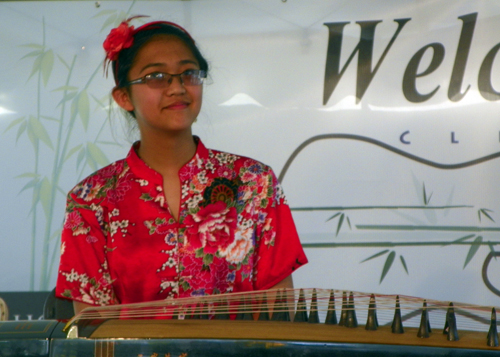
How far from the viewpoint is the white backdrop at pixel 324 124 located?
2777mm

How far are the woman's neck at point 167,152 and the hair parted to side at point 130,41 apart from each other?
182 mm

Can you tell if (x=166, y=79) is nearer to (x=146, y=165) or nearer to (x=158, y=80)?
(x=158, y=80)

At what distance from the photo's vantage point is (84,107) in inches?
118

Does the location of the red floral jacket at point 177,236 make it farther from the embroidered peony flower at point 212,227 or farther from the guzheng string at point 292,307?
the guzheng string at point 292,307

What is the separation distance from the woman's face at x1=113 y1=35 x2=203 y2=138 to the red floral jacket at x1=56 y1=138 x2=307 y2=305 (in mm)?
146

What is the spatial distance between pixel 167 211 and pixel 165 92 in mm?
311

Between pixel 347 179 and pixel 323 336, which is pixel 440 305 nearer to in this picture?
pixel 323 336

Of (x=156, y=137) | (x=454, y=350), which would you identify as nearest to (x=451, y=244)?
(x=156, y=137)

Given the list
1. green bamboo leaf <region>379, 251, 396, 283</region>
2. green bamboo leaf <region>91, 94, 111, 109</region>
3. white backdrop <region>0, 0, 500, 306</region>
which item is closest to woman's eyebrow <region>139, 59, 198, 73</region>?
white backdrop <region>0, 0, 500, 306</region>

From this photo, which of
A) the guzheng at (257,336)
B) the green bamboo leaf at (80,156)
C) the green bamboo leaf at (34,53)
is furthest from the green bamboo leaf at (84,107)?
the guzheng at (257,336)

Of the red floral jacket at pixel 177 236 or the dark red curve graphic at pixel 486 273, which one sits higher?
the red floral jacket at pixel 177 236

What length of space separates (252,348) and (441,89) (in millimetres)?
2192

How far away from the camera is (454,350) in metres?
0.92

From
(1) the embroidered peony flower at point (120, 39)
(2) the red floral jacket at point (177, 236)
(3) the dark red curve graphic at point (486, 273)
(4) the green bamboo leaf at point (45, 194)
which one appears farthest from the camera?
(4) the green bamboo leaf at point (45, 194)
